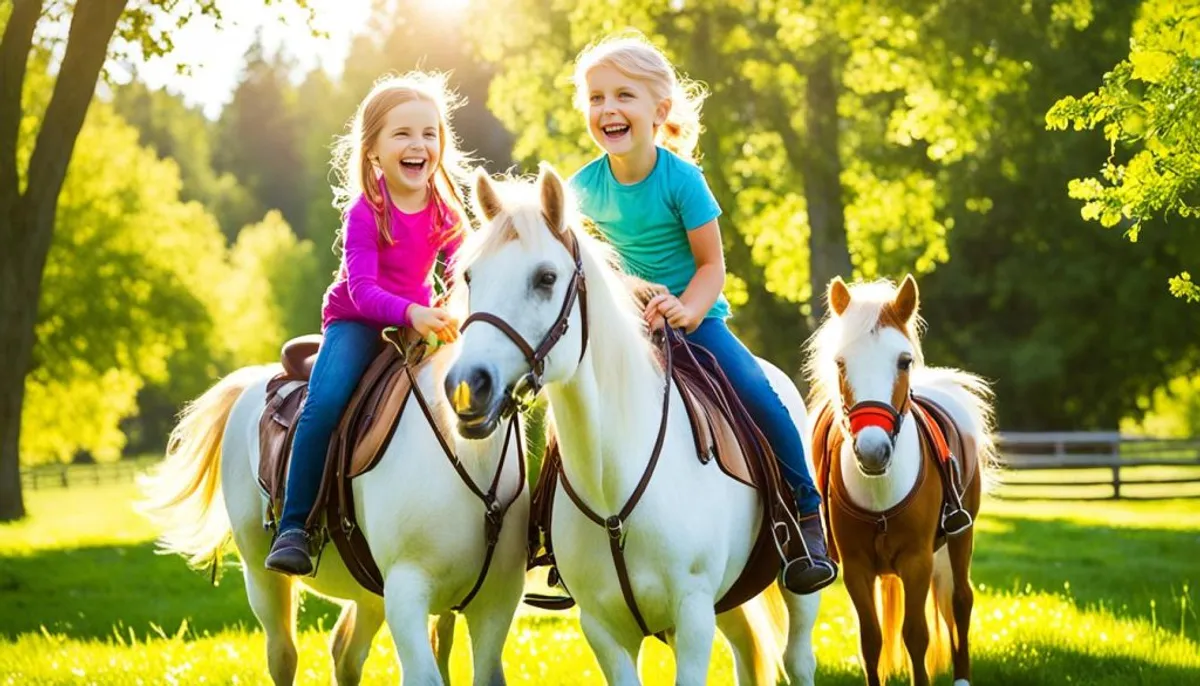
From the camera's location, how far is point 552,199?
4520 millimetres

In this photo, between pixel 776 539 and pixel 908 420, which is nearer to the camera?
pixel 776 539

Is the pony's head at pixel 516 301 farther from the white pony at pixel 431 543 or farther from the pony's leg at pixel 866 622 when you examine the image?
the pony's leg at pixel 866 622

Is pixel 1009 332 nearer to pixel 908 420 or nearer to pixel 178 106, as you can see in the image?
pixel 908 420

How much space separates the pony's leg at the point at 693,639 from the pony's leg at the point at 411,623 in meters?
0.90

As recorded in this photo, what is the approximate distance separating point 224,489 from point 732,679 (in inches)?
122

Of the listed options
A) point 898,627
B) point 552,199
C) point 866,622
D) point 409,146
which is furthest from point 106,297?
point 552,199

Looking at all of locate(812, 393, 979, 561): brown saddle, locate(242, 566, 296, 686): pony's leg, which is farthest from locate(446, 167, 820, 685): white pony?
locate(242, 566, 296, 686): pony's leg

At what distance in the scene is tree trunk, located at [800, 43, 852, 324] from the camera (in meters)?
21.4

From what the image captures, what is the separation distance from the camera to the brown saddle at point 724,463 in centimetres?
527

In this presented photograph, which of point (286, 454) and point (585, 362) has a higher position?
point (585, 362)

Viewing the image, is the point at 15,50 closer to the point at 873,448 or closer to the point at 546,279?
the point at 873,448

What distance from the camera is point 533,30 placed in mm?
22641

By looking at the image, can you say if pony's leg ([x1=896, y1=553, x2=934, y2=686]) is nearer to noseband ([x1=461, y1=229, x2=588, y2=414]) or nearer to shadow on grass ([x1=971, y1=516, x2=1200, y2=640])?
shadow on grass ([x1=971, y1=516, x2=1200, y2=640])

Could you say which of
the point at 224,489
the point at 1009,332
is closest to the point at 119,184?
the point at 1009,332
